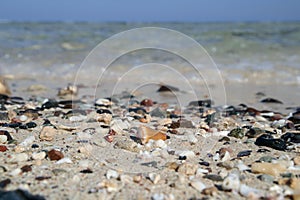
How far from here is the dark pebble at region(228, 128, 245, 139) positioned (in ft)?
9.37

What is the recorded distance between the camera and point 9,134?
8.58ft

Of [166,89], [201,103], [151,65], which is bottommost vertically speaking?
[201,103]

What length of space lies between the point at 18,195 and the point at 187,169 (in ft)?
2.88

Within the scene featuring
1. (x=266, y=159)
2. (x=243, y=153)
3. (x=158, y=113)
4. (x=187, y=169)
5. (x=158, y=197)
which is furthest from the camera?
(x=158, y=113)

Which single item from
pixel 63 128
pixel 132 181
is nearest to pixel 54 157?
pixel 132 181

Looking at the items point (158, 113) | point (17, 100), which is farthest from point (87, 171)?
point (17, 100)

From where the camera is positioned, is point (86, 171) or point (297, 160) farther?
point (297, 160)

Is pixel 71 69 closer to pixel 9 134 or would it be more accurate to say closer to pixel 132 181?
pixel 9 134

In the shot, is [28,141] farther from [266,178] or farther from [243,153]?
[266,178]

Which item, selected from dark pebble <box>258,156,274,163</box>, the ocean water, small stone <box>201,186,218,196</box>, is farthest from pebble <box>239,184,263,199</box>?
the ocean water

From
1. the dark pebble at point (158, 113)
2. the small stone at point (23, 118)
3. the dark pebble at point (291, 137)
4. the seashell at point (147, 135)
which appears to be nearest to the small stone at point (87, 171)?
the seashell at point (147, 135)

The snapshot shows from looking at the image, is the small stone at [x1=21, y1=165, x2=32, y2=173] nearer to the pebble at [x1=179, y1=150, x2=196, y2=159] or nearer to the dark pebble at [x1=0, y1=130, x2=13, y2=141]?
the dark pebble at [x1=0, y1=130, x2=13, y2=141]

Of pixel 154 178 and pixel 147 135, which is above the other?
pixel 147 135

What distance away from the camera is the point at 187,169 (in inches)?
78.7
